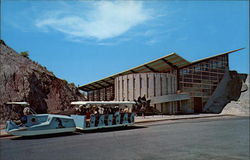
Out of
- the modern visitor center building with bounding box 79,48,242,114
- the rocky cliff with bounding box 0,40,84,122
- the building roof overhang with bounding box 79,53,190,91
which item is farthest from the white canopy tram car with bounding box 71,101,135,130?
the building roof overhang with bounding box 79,53,190,91

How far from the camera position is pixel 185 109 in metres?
36.8

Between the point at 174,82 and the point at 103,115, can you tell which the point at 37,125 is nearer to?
the point at 103,115

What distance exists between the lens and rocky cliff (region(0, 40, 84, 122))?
17.9 m

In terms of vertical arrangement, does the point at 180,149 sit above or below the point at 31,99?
below

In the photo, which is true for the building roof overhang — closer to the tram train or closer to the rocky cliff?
the rocky cliff

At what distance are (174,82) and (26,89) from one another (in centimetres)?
2340

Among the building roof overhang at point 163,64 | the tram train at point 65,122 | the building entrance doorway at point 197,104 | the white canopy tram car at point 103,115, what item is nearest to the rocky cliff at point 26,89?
the tram train at point 65,122

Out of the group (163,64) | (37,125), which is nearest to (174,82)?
(163,64)

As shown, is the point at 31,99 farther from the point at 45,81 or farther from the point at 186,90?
the point at 186,90

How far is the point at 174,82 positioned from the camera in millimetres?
35312

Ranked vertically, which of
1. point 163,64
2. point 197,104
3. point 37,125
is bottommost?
point 37,125

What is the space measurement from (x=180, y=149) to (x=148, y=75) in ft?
83.5

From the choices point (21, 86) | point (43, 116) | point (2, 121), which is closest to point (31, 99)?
point (21, 86)

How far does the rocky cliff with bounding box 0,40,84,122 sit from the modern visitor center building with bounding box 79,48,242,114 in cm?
1132
